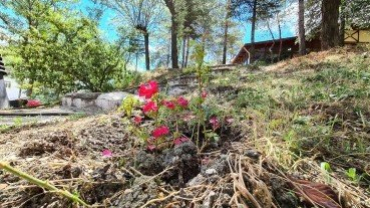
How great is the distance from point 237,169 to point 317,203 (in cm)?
30

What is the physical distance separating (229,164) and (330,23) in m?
6.93

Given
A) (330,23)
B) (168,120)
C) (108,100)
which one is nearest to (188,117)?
(168,120)

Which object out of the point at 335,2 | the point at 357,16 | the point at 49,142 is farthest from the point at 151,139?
the point at 357,16

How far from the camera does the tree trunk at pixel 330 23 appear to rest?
7.55 m

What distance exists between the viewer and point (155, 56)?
23953mm

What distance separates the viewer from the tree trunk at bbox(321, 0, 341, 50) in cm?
755

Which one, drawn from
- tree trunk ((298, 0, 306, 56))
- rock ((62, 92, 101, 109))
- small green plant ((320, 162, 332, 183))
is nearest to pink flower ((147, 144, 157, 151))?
small green plant ((320, 162, 332, 183))

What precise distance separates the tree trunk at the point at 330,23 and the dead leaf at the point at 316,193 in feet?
22.5

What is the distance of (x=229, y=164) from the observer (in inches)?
58.4

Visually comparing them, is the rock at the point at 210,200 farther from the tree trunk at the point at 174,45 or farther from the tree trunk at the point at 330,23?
the tree trunk at the point at 174,45

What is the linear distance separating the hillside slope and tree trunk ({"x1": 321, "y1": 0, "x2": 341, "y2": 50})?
5251 millimetres

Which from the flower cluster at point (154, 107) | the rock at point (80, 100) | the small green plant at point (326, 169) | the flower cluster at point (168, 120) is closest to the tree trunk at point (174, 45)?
the rock at point (80, 100)

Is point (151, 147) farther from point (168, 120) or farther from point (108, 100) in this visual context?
point (108, 100)

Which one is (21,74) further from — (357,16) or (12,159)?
(12,159)
